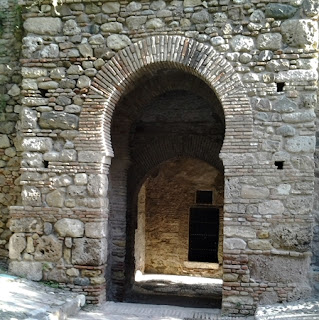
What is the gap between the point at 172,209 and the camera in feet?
39.0

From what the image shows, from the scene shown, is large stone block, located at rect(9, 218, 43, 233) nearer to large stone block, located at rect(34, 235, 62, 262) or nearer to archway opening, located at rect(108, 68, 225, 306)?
large stone block, located at rect(34, 235, 62, 262)

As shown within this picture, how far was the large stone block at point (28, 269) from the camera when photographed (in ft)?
17.9

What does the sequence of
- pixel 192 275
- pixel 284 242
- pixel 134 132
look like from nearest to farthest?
pixel 284 242 < pixel 134 132 < pixel 192 275

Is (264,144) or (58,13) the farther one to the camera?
(58,13)

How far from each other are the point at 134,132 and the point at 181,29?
2947mm

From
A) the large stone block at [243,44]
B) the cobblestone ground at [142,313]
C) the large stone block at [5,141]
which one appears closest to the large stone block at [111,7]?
the large stone block at [243,44]

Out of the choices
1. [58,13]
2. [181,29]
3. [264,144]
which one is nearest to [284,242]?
[264,144]

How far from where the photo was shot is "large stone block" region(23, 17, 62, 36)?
5.62m

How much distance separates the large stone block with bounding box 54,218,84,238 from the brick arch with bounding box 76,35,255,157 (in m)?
0.97

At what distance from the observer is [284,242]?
498 centimetres

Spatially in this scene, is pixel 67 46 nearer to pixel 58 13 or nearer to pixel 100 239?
pixel 58 13

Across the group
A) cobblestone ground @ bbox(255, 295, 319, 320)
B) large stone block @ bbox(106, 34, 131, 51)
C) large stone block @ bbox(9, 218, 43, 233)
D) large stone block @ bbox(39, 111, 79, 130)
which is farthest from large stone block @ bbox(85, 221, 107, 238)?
large stone block @ bbox(106, 34, 131, 51)

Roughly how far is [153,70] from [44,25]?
5.29 feet

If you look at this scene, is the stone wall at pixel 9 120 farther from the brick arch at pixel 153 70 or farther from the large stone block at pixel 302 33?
the large stone block at pixel 302 33
